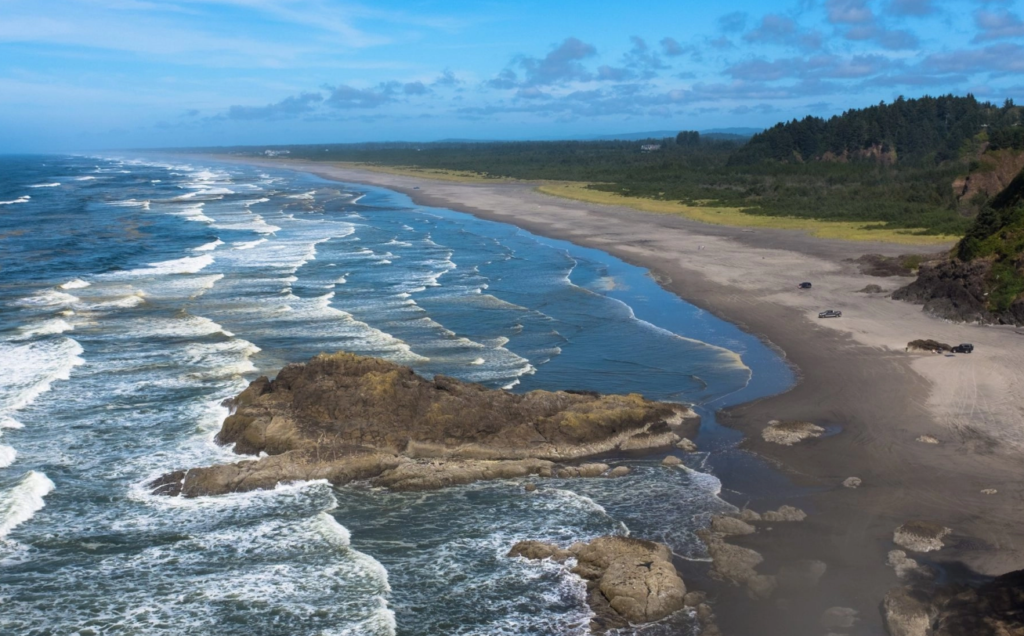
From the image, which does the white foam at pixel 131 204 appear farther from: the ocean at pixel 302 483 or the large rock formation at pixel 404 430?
the large rock formation at pixel 404 430

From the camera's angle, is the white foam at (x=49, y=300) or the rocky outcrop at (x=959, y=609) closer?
the rocky outcrop at (x=959, y=609)

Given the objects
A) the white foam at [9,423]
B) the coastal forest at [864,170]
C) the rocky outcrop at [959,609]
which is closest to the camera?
the rocky outcrop at [959,609]

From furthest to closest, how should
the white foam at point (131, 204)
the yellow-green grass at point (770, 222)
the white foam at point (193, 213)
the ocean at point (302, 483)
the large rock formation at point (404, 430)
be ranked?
1. the white foam at point (131, 204)
2. the white foam at point (193, 213)
3. the yellow-green grass at point (770, 222)
4. the large rock formation at point (404, 430)
5. the ocean at point (302, 483)

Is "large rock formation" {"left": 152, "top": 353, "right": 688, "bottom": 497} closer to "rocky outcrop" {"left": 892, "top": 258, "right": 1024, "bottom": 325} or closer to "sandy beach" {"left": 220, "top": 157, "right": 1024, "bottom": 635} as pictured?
"sandy beach" {"left": 220, "top": 157, "right": 1024, "bottom": 635}

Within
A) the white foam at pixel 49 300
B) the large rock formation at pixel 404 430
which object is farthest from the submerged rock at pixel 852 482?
the white foam at pixel 49 300

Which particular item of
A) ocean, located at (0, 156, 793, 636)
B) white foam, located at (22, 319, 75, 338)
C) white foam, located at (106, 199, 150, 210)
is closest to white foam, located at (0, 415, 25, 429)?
ocean, located at (0, 156, 793, 636)

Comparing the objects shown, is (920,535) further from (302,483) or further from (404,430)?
(302,483)
